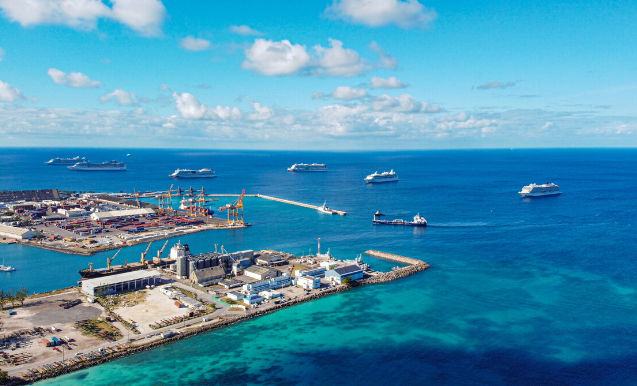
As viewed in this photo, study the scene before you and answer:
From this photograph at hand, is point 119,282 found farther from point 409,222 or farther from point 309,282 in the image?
point 409,222

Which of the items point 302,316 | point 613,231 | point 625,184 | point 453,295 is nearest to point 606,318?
point 453,295

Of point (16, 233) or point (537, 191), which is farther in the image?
point (537, 191)

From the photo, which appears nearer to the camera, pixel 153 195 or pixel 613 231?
pixel 613 231

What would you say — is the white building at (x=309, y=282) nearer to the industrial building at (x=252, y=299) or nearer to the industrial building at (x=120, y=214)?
the industrial building at (x=252, y=299)

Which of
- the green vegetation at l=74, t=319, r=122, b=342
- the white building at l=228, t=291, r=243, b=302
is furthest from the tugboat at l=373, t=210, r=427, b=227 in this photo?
the green vegetation at l=74, t=319, r=122, b=342

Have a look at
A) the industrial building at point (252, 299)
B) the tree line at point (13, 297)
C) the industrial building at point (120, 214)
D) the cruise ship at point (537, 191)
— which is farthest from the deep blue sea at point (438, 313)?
the cruise ship at point (537, 191)

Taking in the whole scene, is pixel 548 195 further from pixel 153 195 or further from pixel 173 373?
pixel 173 373

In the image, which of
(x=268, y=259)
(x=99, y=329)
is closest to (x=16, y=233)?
(x=268, y=259)
